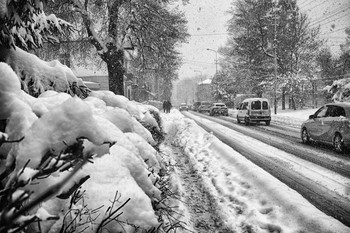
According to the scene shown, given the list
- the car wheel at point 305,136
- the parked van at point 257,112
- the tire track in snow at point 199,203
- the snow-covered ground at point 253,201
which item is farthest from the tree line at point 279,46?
the tire track in snow at point 199,203

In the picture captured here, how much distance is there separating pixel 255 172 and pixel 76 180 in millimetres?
5952

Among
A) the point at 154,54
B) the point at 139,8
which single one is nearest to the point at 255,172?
the point at 139,8

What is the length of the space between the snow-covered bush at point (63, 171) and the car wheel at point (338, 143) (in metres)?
8.86

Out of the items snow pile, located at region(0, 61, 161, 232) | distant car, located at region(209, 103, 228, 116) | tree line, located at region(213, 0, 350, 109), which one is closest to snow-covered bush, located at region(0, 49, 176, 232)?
snow pile, located at region(0, 61, 161, 232)

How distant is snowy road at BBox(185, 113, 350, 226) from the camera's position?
5.27m

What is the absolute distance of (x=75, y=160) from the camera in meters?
1.39

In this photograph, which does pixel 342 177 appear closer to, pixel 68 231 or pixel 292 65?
pixel 68 231

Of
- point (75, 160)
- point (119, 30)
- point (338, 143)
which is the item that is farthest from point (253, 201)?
point (119, 30)

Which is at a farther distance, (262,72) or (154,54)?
(262,72)

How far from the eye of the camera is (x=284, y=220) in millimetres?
4465

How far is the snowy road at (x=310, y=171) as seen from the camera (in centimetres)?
527

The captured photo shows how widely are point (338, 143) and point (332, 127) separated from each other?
614mm

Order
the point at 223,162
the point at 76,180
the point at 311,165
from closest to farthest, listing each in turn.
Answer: the point at 76,180
the point at 311,165
the point at 223,162

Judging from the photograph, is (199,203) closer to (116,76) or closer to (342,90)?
(116,76)
